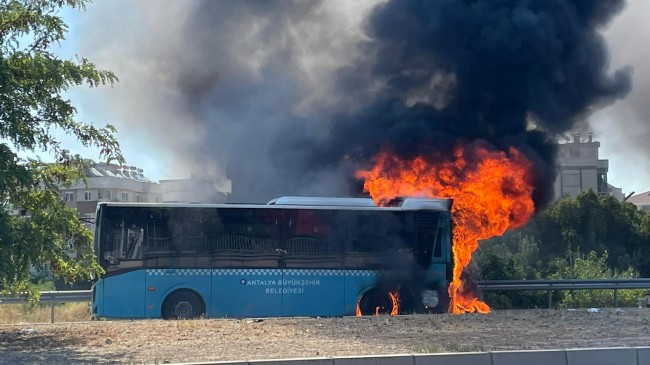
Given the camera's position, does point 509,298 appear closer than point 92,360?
No

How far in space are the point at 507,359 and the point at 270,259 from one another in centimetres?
872

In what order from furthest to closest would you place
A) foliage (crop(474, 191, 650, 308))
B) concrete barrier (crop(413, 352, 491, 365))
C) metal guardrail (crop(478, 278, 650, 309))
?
foliage (crop(474, 191, 650, 308))
metal guardrail (crop(478, 278, 650, 309))
concrete barrier (crop(413, 352, 491, 365))

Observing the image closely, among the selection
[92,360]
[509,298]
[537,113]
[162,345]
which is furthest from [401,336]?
[537,113]

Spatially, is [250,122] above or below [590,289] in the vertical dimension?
above

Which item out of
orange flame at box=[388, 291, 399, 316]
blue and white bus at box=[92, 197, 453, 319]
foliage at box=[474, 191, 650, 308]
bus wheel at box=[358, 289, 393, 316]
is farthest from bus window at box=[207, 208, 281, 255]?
foliage at box=[474, 191, 650, 308]

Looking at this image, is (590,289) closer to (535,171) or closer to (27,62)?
(535,171)

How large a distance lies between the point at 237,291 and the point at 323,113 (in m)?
9.22

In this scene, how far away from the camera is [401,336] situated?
11711 millimetres

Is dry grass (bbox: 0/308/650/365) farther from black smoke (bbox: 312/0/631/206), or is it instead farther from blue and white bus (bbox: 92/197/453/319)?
black smoke (bbox: 312/0/631/206)

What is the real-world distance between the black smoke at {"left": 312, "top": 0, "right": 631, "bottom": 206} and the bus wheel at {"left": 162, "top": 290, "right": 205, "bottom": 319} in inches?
308

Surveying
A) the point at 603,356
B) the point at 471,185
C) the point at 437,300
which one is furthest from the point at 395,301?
the point at 603,356

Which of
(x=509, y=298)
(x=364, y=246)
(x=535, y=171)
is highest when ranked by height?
(x=535, y=171)

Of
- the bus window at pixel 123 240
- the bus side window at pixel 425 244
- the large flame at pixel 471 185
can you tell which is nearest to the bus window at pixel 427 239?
the bus side window at pixel 425 244

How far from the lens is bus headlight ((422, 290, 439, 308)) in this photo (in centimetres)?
1698
